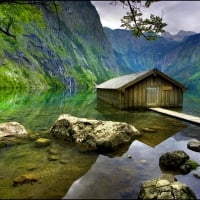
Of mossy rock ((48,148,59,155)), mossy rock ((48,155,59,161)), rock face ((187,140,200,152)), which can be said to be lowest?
rock face ((187,140,200,152))

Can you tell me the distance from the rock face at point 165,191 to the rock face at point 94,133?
5.54 metres

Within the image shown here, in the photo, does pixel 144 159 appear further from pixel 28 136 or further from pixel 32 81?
pixel 32 81

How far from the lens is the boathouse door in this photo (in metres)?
33.2

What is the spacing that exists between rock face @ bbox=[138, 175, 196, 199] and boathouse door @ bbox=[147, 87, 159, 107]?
2597 centimetres

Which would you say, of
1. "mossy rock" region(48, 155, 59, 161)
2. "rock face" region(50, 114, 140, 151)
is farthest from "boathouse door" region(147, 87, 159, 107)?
"mossy rock" region(48, 155, 59, 161)

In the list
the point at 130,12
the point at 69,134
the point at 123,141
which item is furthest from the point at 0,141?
the point at 130,12

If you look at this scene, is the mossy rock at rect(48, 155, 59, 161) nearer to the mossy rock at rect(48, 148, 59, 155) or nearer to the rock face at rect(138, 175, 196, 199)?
the mossy rock at rect(48, 148, 59, 155)

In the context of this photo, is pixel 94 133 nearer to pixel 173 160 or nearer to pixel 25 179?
pixel 173 160

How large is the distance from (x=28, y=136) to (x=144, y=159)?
8377 mm

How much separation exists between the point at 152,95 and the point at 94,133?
2036 cm

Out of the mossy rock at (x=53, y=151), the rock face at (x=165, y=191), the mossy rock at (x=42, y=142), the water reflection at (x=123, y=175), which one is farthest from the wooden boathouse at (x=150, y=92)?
the rock face at (x=165, y=191)

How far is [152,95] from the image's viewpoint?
33250 mm

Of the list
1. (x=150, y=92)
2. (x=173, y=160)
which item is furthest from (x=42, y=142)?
(x=150, y=92)

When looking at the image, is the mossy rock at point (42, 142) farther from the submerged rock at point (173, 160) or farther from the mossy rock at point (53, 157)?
the submerged rock at point (173, 160)
